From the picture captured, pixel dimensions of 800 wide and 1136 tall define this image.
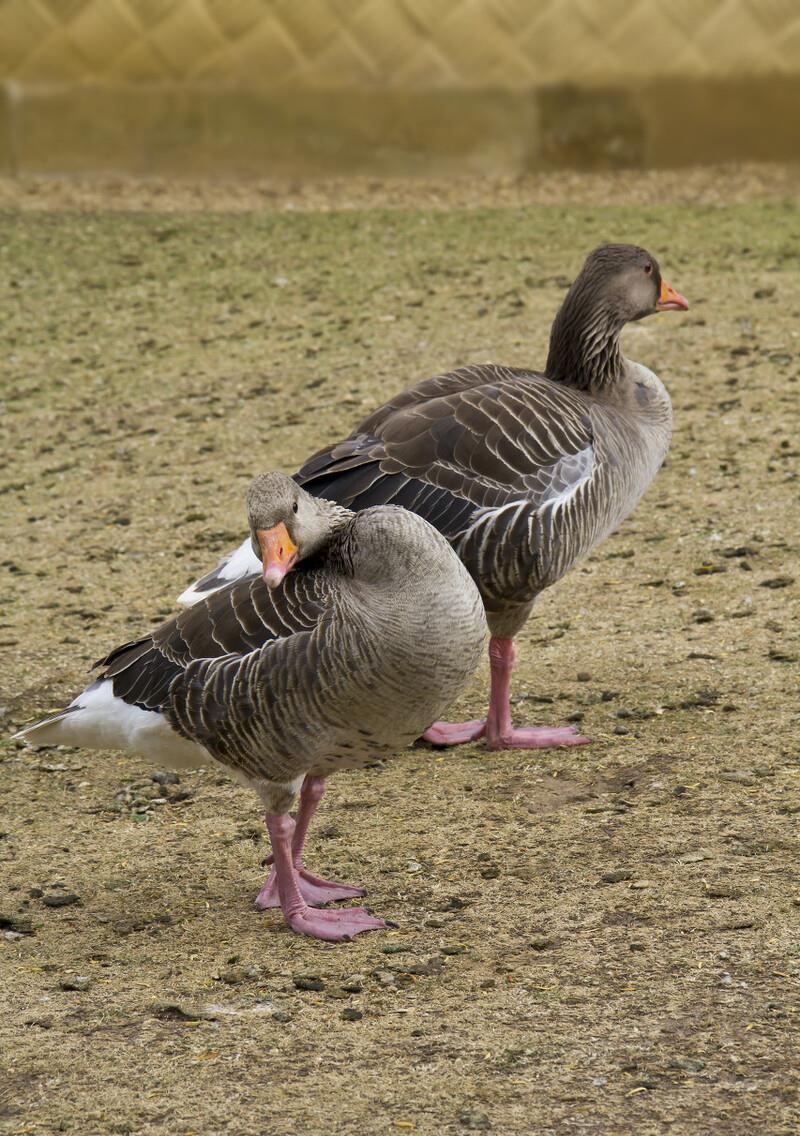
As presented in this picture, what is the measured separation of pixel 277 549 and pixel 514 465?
4.55ft

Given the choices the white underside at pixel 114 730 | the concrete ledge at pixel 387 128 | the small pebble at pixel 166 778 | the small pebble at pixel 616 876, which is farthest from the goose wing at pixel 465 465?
the concrete ledge at pixel 387 128

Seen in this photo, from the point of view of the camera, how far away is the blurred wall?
13.6 metres

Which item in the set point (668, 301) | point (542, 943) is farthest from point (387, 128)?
point (542, 943)

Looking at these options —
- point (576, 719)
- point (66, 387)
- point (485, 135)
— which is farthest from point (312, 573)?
point (485, 135)

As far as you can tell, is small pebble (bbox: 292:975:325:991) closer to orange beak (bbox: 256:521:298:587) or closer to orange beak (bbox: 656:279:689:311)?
orange beak (bbox: 256:521:298:587)

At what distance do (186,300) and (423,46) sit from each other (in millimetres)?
4047

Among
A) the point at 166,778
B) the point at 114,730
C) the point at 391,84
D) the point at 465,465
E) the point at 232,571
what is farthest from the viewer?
the point at 391,84

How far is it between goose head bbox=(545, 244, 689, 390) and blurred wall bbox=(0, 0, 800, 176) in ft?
27.2

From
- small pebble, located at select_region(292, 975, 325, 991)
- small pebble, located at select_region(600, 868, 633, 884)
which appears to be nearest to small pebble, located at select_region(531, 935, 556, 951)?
small pebble, located at select_region(600, 868, 633, 884)

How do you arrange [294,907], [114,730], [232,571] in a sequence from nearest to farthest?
1. [294,907]
2. [114,730]
3. [232,571]

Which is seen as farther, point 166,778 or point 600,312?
point 600,312

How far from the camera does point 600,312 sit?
19.2 feet

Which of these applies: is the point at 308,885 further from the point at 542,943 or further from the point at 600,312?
the point at 600,312

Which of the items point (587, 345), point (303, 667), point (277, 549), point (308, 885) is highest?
point (587, 345)
